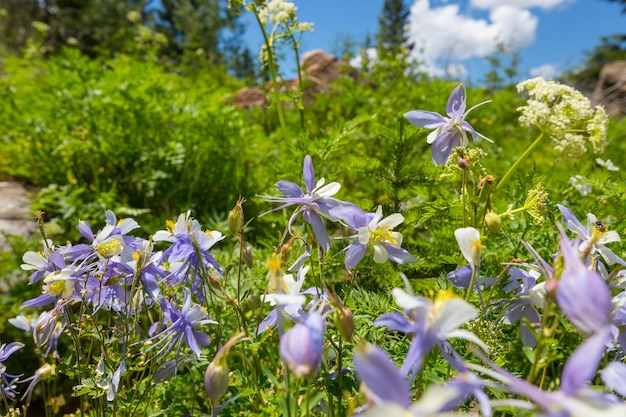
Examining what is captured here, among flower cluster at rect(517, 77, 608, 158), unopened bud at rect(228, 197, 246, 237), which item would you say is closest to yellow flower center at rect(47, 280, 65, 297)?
unopened bud at rect(228, 197, 246, 237)

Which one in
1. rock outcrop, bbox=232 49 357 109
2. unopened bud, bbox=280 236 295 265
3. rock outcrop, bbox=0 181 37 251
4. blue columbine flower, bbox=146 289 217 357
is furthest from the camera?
rock outcrop, bbox=232 49 357 109

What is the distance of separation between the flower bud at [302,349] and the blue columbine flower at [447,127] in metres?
0.80

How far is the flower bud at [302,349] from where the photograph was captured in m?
0.53

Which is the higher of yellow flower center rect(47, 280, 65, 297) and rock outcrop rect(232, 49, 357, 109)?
rock outcrop rect(232, 49, 357, 109)

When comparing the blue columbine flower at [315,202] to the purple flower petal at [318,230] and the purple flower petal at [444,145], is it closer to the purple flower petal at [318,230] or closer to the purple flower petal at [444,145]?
the purple flower petal at [318,230]

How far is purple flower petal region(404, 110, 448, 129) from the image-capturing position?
1214 mm

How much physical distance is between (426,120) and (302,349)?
0.86 m

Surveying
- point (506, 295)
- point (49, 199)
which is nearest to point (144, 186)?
point (49, 199)

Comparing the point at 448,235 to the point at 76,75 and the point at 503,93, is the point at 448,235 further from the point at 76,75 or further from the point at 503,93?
the point at 503,93

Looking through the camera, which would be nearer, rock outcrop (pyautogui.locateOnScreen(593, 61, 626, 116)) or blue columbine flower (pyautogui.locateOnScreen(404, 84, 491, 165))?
blue columbine flower (pyautogui.locateOnScreen(404, 84, 491, 165))

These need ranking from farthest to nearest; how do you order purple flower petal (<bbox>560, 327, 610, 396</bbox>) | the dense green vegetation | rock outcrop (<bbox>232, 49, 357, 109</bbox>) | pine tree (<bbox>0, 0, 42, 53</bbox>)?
pine tree (<bbox>0, 0, 42, 53</bbox>) < rock outcrop (<bbox>232, 49, 357, 109</bbox>) < the dense green vegetation < purple flower petal (<bbox>560, 327, 610, 396</bbox>)

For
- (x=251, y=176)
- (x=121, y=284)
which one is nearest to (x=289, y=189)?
(x=121, y=284)

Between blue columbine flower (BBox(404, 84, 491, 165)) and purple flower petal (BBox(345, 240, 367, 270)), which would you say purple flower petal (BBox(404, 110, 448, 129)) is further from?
purple flower petal (BBox(345, 240, 367, 270))

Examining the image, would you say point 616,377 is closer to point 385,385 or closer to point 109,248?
point 385,385
